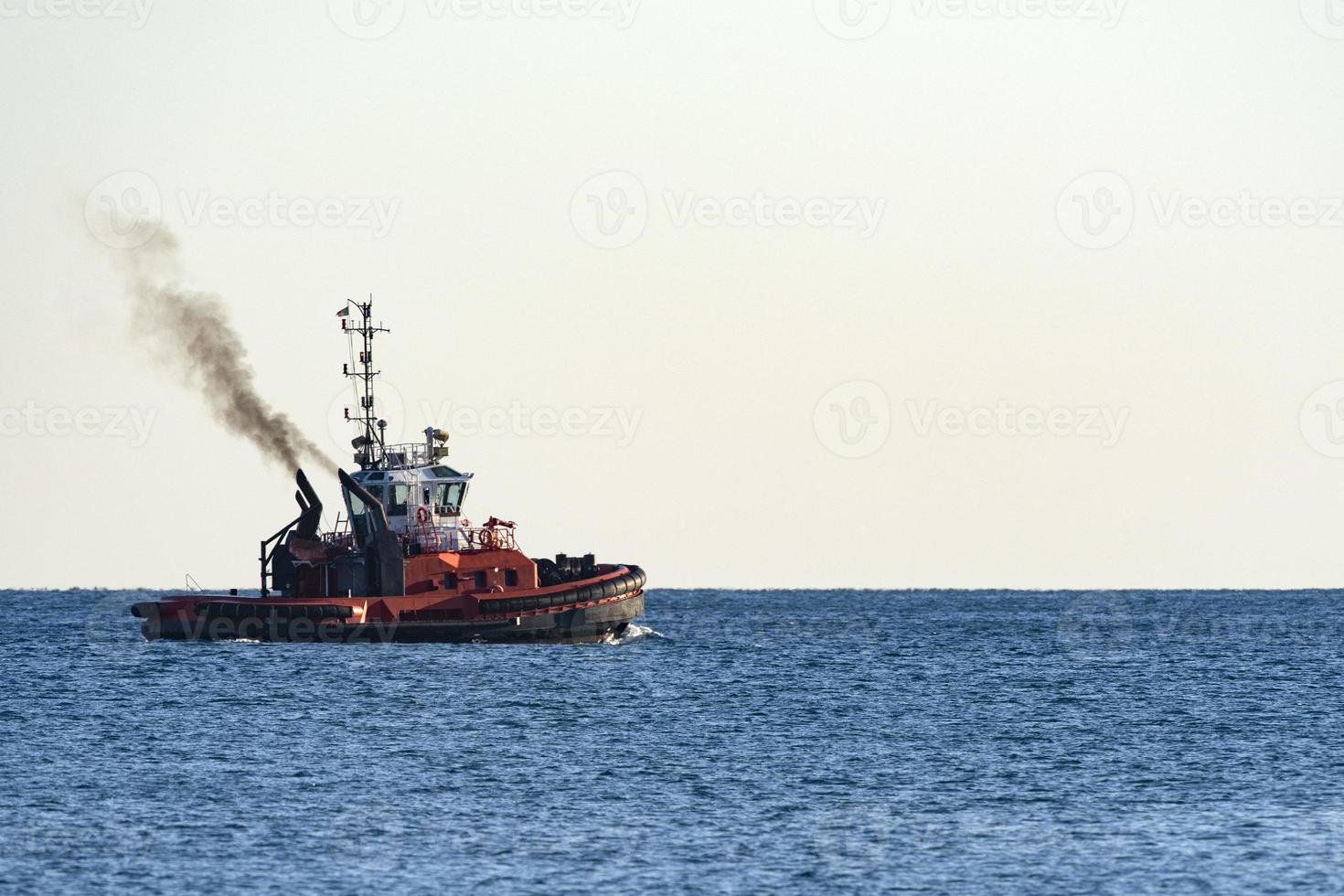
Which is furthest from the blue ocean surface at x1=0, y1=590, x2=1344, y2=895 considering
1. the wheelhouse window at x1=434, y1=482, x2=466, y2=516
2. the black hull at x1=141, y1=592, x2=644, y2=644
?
the wheelhouse window at x1=434, y1=482, x2=466, y2=516

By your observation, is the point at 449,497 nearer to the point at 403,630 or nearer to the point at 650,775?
the point at 403,630

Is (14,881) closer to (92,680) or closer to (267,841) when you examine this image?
(267,841)

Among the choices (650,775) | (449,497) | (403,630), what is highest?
(449,497)

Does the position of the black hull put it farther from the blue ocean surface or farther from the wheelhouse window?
the wheelhouse window

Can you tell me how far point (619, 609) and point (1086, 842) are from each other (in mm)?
36753

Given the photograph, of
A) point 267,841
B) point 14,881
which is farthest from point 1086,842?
point 14,881

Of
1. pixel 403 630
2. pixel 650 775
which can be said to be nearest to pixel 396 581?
pixel 403 630

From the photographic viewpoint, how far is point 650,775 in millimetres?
38562

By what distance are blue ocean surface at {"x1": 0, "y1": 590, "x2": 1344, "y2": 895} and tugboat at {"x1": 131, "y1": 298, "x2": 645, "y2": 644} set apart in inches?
54.6

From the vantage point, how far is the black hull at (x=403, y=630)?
63.1m

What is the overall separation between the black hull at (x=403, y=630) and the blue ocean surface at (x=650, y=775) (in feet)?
3.00

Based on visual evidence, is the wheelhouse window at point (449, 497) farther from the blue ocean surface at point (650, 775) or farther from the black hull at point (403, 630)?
the blue ocean surface at point (650, 775)

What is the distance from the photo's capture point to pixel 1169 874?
28781 millimetres

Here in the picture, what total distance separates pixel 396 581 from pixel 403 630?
1791 mm
